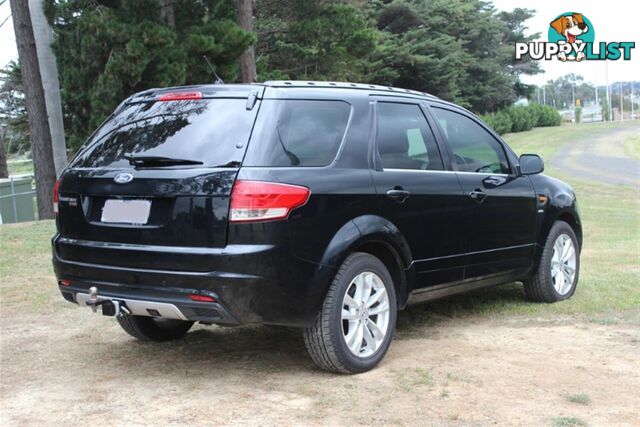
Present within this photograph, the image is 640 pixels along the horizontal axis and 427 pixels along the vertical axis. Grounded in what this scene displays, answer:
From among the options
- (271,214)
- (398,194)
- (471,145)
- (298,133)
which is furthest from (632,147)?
(271,214)

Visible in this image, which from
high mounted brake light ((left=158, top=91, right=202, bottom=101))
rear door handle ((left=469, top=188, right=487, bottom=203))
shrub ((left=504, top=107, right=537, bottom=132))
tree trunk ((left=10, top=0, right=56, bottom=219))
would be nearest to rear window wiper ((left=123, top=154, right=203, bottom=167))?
high mounted brake light ((left=158, top=91, right=202, bottom=101))

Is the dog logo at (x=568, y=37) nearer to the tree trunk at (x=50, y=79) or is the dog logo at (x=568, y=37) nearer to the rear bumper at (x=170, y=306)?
the tree trunk at (x=50, y=79)

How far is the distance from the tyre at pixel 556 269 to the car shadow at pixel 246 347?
0.85ft

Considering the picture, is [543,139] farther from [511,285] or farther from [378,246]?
[378,246]

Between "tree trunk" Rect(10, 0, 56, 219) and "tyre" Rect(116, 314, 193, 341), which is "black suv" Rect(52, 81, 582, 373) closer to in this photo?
"tyre" Rect(116, 314, 193, 341)

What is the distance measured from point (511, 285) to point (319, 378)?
3571mm

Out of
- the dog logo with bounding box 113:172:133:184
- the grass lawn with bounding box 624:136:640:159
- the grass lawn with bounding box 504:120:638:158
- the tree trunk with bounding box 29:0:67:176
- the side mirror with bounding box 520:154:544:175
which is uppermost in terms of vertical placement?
the tree trunk with bounding box 29:0:67:176

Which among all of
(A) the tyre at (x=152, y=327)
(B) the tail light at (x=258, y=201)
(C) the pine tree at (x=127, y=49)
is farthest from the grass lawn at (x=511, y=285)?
(C) the pine tree at (x=127, y=49)

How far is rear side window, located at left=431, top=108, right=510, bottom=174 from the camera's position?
576 centimetres

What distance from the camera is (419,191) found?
5156 mm

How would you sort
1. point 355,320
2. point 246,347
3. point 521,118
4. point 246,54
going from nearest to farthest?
1. point 355,320
2. point 246,347
3. point 246,54
4. point 521,118

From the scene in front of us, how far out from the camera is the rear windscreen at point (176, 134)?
171 inches

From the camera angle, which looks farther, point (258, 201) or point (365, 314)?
point (365, 314)

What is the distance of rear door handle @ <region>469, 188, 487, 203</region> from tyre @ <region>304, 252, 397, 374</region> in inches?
47.0
